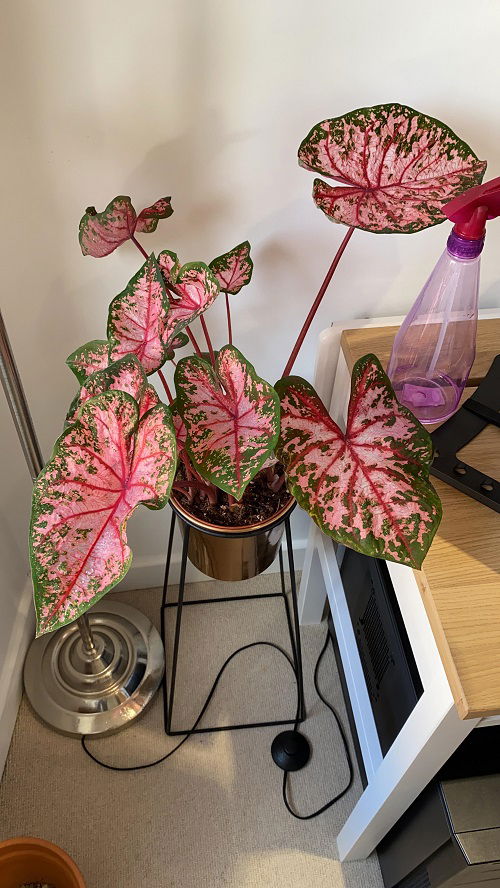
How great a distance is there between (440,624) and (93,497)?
0.38 metres

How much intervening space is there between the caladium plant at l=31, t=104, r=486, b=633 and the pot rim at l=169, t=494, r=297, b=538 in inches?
5.2

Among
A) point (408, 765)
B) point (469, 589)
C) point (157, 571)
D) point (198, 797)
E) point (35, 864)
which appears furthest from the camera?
point (157, 571)

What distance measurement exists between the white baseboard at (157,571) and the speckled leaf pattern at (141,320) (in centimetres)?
80

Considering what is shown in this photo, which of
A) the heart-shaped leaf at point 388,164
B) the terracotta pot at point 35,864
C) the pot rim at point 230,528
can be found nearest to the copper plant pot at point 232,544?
the pot rim at point 230,528

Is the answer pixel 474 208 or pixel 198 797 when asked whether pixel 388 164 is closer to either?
pixel 474 208

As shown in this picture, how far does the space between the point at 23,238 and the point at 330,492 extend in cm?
55

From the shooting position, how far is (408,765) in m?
0.88

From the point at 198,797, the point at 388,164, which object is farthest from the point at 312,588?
the point at 388,164

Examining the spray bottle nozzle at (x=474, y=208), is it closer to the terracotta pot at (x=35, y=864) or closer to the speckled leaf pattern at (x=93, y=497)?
the speckled leaf pattern at (x=93, y=497)

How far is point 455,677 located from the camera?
713mm

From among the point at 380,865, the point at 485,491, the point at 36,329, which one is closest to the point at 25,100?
the point at 36,329

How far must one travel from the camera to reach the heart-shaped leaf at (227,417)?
692 mm

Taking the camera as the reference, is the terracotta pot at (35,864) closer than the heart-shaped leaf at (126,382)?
No

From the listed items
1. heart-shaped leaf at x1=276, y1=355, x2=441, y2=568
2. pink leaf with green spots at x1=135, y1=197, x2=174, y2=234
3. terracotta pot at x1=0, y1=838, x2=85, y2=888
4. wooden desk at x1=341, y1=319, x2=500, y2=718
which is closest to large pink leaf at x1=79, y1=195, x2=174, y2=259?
pink leaf with green spots at x1=135, y1=197, x2=174, y2=234
